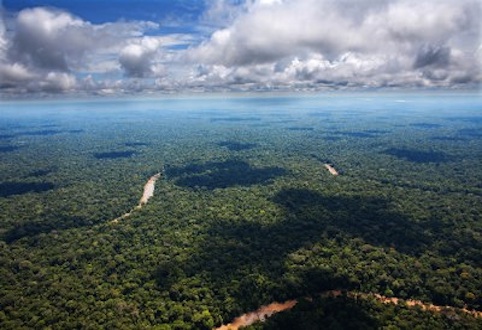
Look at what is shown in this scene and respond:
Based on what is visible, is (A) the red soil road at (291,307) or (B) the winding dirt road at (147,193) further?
(B) the winding dirt road at (147,193)

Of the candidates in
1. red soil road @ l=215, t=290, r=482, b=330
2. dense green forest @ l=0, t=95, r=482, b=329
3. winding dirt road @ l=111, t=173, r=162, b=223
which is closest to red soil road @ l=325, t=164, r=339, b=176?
dense green forest @ l=0, t=95, r=482, b=329

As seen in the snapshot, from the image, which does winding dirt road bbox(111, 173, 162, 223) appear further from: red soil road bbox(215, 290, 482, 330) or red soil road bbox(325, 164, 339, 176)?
red soil road bbox(325, 164, 339, 176)

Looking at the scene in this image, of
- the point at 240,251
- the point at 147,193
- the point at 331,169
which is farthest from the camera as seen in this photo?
the point at 331,169

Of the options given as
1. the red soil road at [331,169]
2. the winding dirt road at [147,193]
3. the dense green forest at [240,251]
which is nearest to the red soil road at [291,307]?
the dense green forest at [240,251]

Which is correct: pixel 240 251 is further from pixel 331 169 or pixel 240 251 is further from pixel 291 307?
pixel 331 169

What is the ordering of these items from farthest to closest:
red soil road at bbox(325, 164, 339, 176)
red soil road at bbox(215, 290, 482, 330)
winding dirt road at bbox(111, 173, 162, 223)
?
red soil road at bbox(325, 164, 339, 176)
winding dirt road at bbox(111, 173, 162, 223)
red soil road at bbox(215, 290, 482, 330)

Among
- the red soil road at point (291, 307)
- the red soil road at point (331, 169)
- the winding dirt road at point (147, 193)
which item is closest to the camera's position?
the red soil road at point (291, 307)

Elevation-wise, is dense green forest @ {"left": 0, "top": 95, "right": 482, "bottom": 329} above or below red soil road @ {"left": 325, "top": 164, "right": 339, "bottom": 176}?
above

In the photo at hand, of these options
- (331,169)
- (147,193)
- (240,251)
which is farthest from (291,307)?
(331,169)

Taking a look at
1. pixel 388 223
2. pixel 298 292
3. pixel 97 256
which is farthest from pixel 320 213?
pixel 97 256

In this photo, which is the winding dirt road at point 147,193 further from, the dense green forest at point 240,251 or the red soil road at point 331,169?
the red soil road at point 331,169

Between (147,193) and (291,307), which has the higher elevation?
(291,307)
